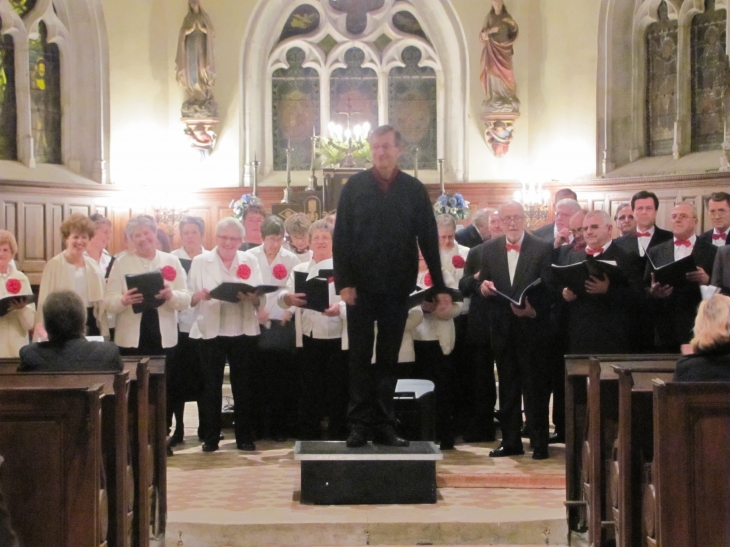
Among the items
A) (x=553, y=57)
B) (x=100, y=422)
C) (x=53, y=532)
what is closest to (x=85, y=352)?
(x=100, y=422)

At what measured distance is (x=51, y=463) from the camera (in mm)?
3775

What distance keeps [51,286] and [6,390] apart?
3.04 metres

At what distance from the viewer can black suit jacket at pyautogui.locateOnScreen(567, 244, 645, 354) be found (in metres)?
6.38

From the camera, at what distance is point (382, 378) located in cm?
550

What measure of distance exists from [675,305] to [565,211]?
1.09m

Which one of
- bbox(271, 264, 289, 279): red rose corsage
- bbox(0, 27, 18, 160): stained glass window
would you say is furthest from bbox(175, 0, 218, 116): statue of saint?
bbox(271, 264, 289, 279): red rose corsage

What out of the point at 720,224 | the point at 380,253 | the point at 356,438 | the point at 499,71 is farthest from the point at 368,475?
the point at 499,71

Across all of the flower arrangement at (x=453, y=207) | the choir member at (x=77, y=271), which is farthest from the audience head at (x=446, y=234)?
the flower arrangement at (x=453, y=207)

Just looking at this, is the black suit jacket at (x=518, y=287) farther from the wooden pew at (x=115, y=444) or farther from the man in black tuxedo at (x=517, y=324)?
the wooden pew at (x=115, y=444)

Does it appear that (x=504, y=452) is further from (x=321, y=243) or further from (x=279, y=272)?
(x=279, y=272)

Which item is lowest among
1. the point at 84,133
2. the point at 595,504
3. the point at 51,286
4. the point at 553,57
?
the point at 595,504

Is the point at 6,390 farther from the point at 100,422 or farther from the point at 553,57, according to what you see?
the point at 553,57

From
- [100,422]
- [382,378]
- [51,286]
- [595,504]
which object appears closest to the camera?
[100,422]

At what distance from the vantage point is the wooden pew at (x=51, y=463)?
3748 millimetres
